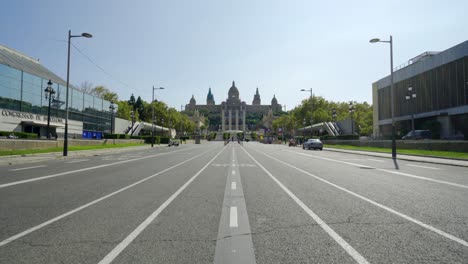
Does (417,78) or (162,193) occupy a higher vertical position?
(417,78)

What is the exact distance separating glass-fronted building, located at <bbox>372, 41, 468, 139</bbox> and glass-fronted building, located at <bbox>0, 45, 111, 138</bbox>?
5371 centimetres

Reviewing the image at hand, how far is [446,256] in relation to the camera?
4.08m

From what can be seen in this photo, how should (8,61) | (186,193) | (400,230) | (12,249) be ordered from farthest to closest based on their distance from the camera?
(8,61) < (186,193) < (400,230) < (12,249)

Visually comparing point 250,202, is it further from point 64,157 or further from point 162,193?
point 64,157

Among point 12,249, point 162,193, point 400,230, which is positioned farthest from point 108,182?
point 400,230

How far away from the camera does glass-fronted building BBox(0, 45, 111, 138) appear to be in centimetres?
4680

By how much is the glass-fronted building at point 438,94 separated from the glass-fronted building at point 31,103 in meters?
53.7

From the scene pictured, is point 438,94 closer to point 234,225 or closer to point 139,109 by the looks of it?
point 234,225

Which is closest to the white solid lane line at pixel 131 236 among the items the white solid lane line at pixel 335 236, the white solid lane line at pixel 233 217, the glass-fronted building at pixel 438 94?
the white solid lane line at pixel 233 217

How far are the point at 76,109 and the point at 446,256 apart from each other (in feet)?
229

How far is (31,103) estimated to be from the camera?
52062mm

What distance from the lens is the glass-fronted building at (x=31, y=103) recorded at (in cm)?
4680

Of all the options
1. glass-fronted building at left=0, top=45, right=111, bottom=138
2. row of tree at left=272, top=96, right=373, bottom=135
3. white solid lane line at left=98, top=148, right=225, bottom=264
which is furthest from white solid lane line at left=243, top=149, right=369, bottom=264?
row of tree at left=272, top=96, right=373, bottom=135

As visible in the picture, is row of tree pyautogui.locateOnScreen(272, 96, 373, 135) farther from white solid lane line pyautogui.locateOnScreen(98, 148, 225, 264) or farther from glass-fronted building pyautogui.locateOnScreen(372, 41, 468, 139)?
white solid lane line pyautogui.locateOnScreen(98, 148, 225, 264)
